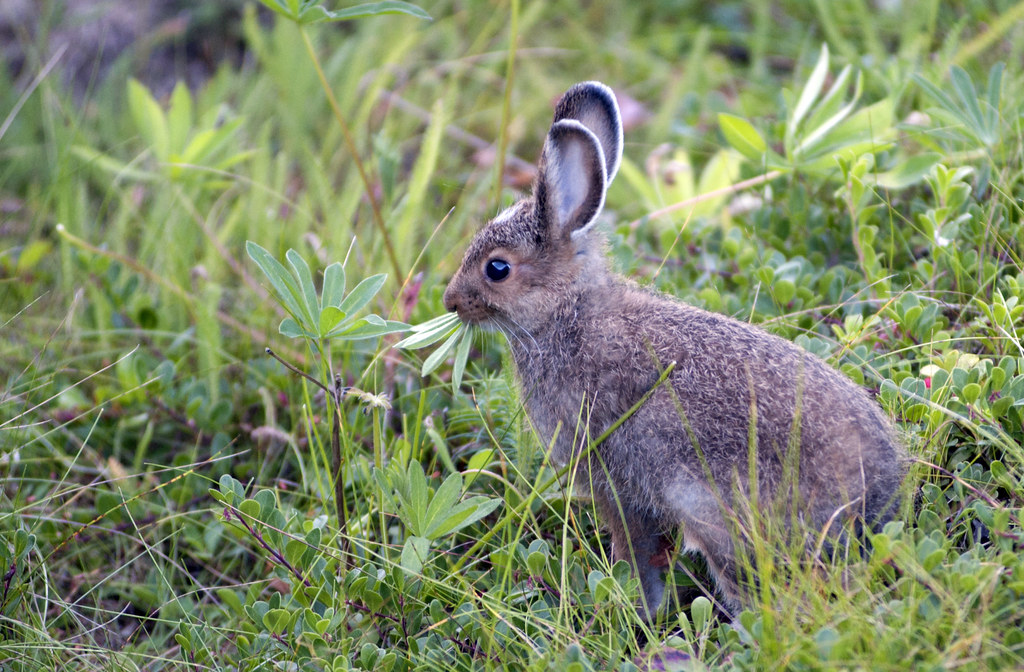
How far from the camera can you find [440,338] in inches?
156

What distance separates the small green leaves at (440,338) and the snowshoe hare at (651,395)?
0.27 ft

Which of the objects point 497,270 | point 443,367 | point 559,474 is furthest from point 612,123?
point 559,474

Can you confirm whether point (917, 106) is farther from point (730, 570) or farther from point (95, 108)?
point (95, 108)

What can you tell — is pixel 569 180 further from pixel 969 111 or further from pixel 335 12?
pixel 969 111

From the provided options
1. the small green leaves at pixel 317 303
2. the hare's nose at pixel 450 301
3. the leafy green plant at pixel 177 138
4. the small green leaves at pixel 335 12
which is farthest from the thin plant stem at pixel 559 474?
the leafy green plant at pixel 177 138

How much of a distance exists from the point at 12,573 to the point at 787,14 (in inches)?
264

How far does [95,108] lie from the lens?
7.40 m

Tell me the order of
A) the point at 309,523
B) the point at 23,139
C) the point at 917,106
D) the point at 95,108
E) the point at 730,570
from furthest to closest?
the point at 95,108, the point at 23,139, the point at 917,106, the point at 309,523, the point at 730,570

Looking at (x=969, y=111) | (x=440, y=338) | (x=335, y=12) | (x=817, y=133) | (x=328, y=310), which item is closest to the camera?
(x=328, y=310)

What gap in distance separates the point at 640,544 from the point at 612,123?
5.98ft

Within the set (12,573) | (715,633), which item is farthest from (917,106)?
(12,573)

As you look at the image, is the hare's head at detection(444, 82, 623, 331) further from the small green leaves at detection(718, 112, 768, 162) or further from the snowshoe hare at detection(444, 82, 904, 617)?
the small green leaves at detection(718, 112, 768, 162)

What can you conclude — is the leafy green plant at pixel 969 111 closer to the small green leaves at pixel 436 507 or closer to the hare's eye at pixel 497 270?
the hare's eye at pixel 497 270

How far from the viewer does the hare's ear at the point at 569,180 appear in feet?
12.8
